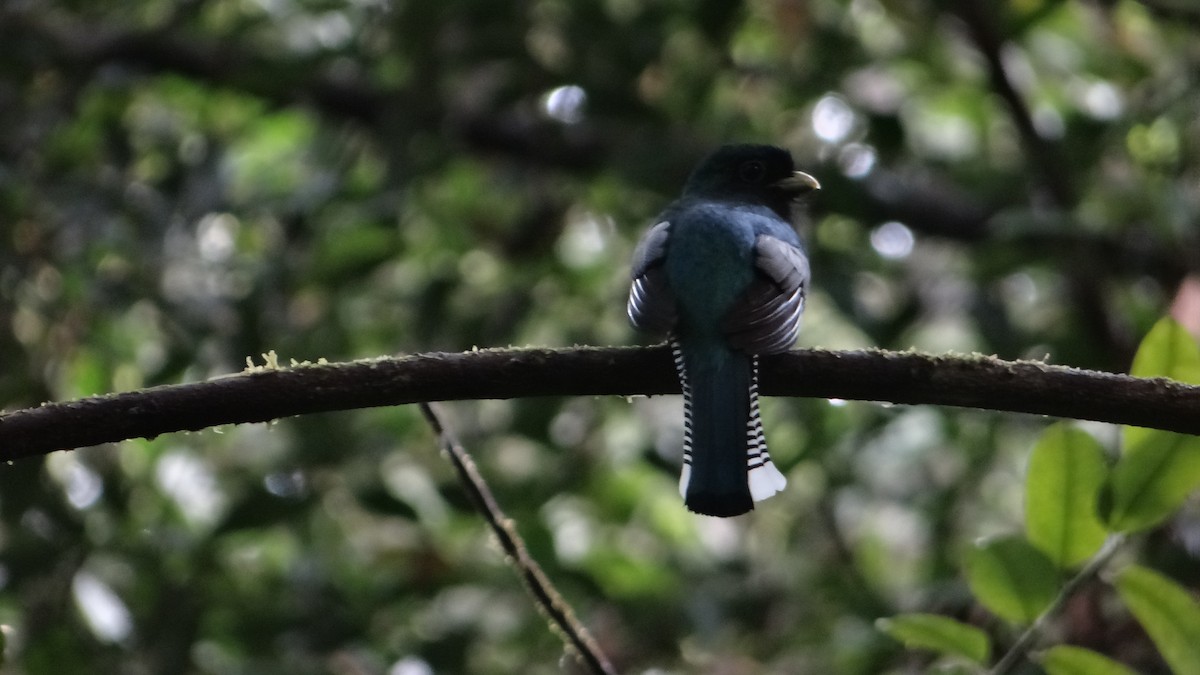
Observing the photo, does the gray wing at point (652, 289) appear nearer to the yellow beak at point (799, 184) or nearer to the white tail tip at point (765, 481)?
the white tail tip at point (765, 481)

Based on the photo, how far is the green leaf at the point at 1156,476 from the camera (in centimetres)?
219

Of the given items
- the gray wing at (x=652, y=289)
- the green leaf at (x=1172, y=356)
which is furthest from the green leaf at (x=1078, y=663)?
the gray wing at (x=652, y=289)

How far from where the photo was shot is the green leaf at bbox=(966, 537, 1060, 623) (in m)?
2.23

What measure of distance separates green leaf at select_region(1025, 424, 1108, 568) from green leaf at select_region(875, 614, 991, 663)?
0.59 ft

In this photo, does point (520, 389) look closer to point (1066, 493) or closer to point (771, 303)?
point (1066, 493)

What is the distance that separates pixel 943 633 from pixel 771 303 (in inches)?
36.0

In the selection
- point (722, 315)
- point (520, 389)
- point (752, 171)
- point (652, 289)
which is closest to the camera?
point (520, 389)

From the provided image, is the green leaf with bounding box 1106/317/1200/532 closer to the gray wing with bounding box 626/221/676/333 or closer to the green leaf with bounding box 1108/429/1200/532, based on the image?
the green leaf with bounding box 1108/429/1200/532

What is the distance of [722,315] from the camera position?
293 centimetres

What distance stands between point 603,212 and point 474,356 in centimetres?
319

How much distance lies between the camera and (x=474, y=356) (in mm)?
2105

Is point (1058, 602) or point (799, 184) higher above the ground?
point (1058, 602)

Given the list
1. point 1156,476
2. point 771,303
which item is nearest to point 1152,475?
point 1156,476

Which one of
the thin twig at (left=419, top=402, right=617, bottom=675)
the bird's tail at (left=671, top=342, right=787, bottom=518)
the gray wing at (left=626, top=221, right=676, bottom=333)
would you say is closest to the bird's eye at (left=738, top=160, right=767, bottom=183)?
the gray wing at (left=626, top=221, right=676, bottom=333)
